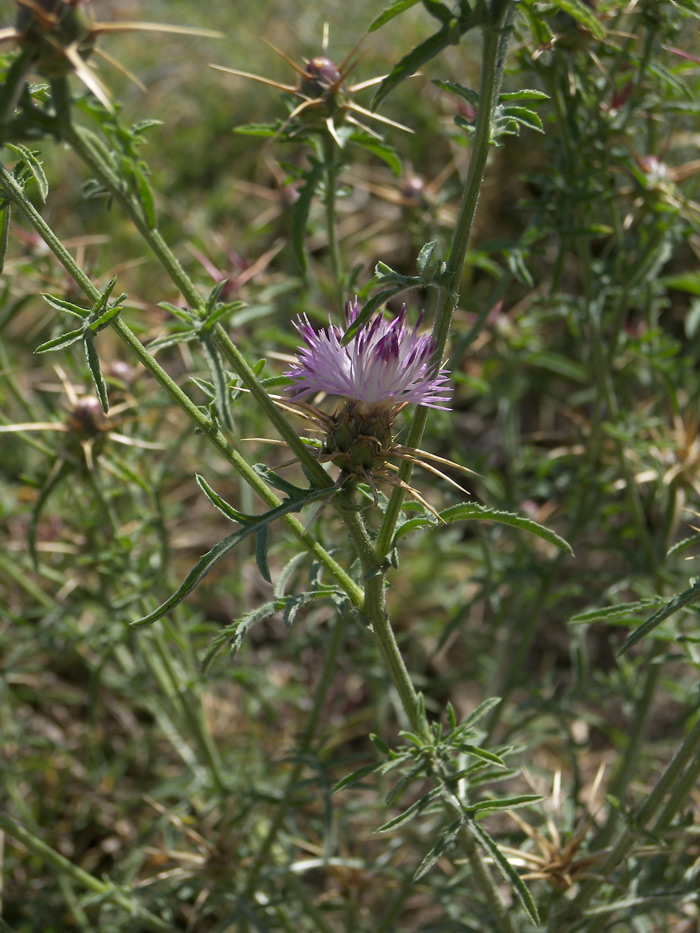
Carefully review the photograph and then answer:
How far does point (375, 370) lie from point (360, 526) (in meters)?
0.29

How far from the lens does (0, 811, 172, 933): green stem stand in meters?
2.02

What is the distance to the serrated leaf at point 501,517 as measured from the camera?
4.98ft

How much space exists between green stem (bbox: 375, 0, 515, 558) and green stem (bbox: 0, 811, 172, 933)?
3.80 feet

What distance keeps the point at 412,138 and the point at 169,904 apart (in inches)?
162

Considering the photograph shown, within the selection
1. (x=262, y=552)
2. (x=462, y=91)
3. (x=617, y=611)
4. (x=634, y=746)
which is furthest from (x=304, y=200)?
(x=634, y=746)

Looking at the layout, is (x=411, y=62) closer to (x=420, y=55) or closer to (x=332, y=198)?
(x=420, y=55)

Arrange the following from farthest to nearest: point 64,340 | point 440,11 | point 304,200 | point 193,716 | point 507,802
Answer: point 193,716 < point 304,200 < point 507,802 < point 64,340 < point 440,11

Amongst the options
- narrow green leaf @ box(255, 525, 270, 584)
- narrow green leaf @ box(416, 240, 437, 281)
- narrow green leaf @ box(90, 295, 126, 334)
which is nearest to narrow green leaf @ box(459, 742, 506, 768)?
narrow green leaf @ box(255, 525, 270, 584)

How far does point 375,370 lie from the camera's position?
1535 millimetres

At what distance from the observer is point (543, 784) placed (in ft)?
10.5

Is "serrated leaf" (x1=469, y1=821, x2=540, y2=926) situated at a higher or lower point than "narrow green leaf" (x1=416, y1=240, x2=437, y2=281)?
lower

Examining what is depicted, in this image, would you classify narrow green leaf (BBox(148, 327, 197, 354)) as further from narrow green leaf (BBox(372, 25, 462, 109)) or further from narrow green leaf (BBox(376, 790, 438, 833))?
narrow green leaf (BBox(376, 790, 438, 833))

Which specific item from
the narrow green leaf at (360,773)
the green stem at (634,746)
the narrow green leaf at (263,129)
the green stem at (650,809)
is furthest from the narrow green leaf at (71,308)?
the green stem at (634,746)

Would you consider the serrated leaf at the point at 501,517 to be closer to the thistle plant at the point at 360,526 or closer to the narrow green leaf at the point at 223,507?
the thistle plant at the point at 360,526
